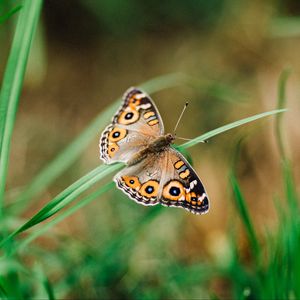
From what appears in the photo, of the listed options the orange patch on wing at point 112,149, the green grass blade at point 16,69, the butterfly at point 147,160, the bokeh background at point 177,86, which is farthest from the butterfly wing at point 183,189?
the bokeh background at point 177,86

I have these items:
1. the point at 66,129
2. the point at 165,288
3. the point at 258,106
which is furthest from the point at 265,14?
the point at 165,288

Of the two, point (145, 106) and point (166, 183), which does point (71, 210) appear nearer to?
point (166, 183)

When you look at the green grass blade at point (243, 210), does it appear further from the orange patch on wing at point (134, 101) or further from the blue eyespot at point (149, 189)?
the orange patch on wing at point (134, 101)

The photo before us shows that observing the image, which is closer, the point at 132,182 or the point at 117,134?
the point at 132,182

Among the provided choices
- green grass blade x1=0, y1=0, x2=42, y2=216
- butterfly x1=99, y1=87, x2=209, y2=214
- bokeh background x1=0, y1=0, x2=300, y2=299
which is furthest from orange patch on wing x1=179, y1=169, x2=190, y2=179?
bokeh background x1=0, y1=0, x2=300, y2=299

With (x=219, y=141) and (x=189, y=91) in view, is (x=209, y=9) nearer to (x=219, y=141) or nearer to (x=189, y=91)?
(x=189, y=91)

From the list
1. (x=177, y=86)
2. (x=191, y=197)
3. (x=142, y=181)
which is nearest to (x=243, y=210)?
(x=191, y=197)
